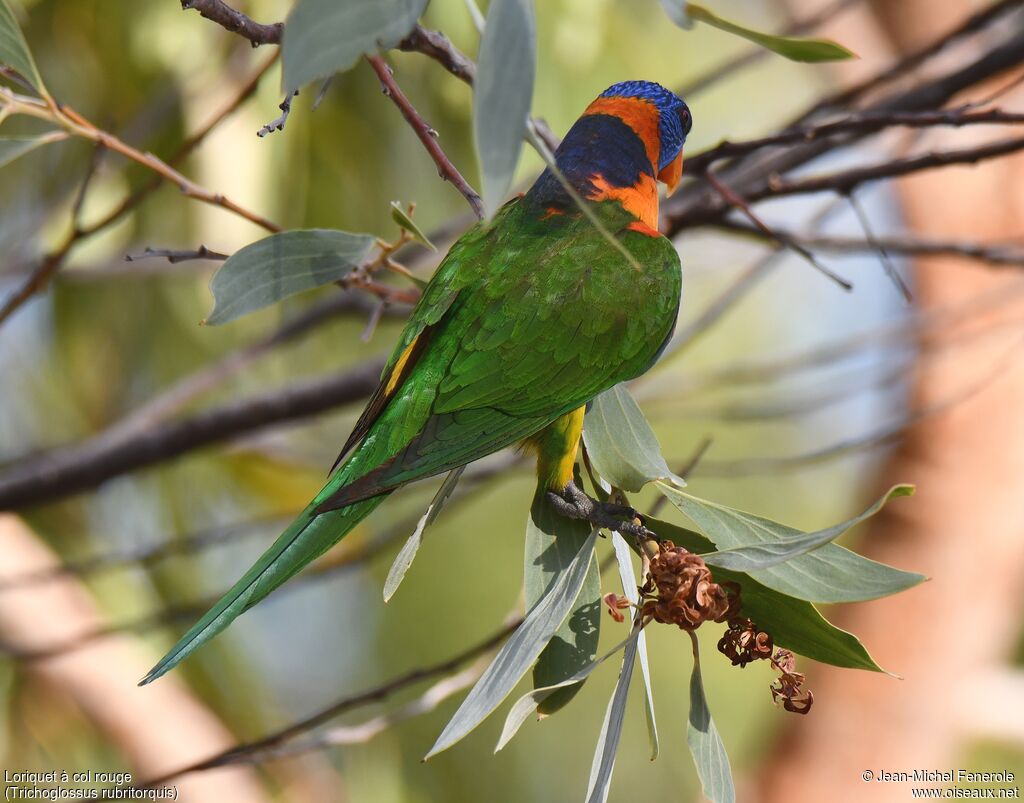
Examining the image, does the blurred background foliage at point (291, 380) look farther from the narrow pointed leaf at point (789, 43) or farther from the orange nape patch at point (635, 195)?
the narrow pointed leaf at point (789, 43)

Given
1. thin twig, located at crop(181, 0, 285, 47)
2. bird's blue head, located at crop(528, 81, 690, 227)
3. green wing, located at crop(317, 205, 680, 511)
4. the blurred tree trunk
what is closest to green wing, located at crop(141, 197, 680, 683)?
green wing, located at crop(317, 205, 680, 511)

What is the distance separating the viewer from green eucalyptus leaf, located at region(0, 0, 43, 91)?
969 mm

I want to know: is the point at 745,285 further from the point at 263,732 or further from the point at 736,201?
the point at 263,732

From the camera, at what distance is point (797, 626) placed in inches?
33.6

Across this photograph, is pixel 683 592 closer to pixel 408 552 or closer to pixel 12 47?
pixel 408 552

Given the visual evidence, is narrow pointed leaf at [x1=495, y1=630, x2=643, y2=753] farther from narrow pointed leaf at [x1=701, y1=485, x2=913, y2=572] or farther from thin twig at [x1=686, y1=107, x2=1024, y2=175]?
thin twig at [x1=686, y1=107, x2=1024, y2=175]

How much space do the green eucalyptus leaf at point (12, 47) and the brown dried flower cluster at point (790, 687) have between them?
3.05ft

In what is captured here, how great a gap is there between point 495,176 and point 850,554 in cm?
48

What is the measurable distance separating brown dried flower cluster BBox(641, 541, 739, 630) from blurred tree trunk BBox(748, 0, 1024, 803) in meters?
3.61

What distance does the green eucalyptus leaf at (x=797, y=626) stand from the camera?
2.70ft

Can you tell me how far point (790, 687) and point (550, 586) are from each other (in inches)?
9.9

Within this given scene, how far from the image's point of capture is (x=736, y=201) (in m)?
1.19

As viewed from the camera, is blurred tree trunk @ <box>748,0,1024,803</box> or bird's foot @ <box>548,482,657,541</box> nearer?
bird's foot @ <box>548,482,657,541</box>

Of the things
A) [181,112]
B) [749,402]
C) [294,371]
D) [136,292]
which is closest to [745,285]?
[749,402]
